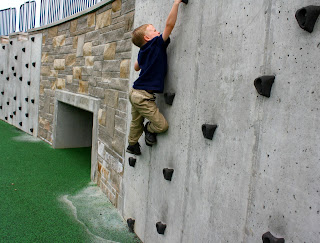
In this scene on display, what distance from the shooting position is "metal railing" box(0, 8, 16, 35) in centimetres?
902

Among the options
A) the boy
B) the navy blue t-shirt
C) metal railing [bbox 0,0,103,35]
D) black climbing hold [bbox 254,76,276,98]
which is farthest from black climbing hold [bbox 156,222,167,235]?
metal railing [bbox 0,0,103,35]

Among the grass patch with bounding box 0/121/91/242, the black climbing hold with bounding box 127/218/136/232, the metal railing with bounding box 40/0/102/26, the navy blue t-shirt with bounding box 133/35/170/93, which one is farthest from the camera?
the metal railing with bounding box 40/0/102/26

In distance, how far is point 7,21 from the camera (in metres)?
9.42

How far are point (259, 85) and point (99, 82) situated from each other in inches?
123

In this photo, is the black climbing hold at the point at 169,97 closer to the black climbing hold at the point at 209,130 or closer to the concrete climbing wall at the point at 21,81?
the black climbing hold at the point at 209,130

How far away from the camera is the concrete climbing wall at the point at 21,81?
7.14 meters

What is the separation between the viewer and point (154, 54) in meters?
2.37

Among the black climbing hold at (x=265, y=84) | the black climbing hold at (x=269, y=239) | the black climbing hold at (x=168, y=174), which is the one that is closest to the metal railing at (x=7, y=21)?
the black climbing hold at (x=168, y=174)

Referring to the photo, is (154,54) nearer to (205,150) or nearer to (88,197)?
(205,150)

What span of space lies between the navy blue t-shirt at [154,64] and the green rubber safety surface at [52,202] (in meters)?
1.57

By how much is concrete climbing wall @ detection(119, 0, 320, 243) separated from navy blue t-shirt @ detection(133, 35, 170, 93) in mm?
79

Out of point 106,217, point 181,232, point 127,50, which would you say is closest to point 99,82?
point 127,50

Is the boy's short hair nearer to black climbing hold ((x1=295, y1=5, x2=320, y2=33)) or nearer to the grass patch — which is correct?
black climbing hold ((x1=295, y1=5, x2=320, y2=33))

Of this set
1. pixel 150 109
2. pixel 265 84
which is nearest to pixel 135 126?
pixel 150 109
